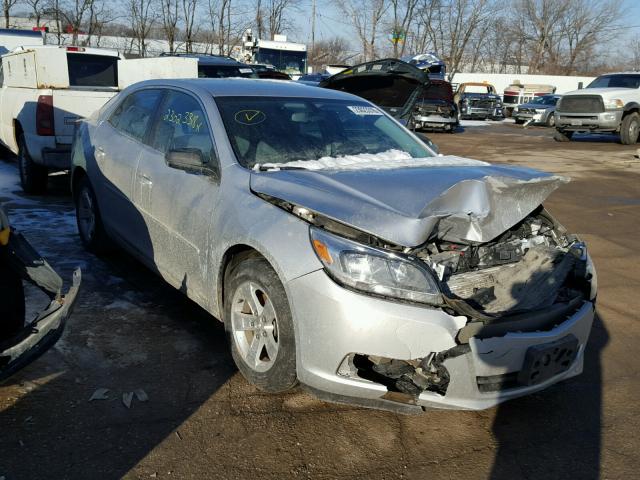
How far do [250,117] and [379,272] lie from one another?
5.36ft

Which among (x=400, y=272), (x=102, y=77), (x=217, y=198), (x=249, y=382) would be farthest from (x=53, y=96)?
(x=400, y=272)

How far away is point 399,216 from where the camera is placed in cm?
282

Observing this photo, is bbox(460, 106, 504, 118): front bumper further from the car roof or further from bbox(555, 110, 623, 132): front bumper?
the car roof

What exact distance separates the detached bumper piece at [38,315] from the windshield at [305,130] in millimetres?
1202

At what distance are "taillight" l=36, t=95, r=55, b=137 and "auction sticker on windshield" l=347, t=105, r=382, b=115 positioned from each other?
448cm

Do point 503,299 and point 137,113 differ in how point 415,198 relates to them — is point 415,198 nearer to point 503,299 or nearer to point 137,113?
point 503,299

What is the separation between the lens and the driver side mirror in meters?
3.53

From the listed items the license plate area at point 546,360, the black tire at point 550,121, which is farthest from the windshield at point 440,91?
the license plate area at point 546,360

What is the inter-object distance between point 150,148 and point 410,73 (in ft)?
20.6

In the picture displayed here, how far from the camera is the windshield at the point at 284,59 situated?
25844 millimetres

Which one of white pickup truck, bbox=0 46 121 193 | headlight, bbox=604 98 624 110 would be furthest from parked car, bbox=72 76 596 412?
headlight, bbox=604 98 624 110

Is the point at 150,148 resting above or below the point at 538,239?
above

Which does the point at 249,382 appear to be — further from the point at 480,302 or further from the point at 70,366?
the point at 480,302

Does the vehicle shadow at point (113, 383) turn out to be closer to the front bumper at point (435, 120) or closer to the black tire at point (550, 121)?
the front bumper at point (435, 120)
